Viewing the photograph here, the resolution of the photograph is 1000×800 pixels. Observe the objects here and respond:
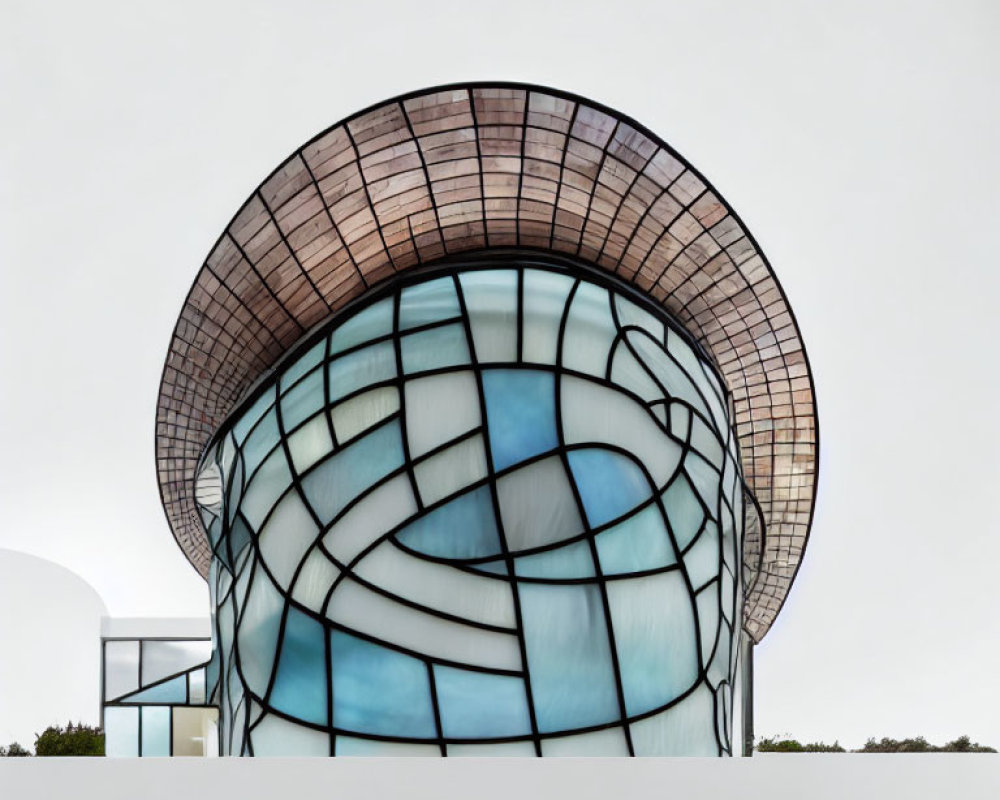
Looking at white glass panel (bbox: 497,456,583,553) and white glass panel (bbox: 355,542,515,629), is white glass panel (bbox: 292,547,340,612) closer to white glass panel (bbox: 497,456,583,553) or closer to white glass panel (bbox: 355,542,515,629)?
white glass panel (bbox: 355,542,515,629)

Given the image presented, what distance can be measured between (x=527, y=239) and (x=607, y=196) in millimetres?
1601

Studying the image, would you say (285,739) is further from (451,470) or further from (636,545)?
(636,545)

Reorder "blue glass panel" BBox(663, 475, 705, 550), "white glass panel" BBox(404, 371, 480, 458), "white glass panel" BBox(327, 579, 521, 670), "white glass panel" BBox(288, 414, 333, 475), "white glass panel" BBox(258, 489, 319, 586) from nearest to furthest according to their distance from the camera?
"white glass panel" BBox(327, 579, 521, 670) < "white glass panel" BBox(404, 371, 480, 458) < "white glass panel" BBox(258, 489, 319, 586) < "blue glass panel" BBox(663, 475, 705, 550) < "white glass panel" BBox(288, 414, 333, 475)

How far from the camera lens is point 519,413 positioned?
12.1 metres

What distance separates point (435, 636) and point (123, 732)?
317 inches

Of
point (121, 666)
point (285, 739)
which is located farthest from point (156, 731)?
point (121, 666)

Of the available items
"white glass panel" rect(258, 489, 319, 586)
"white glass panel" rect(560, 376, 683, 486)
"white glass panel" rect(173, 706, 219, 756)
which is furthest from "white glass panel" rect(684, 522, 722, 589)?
"white glass panel" rect(173, 706, 219, 756)

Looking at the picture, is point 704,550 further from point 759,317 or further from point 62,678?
point 62,678

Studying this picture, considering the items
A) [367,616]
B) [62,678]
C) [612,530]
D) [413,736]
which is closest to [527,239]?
[612,530]

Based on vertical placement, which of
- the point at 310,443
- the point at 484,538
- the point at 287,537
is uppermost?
the point at 310,443

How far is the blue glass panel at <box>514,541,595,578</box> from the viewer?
11.6 meters

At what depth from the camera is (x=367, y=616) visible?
11.5 m

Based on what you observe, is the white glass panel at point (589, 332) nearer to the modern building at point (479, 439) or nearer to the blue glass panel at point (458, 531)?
the modern building at point (479, 439)

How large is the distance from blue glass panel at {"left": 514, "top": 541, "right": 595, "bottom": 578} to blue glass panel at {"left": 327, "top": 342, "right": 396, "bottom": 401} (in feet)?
10.5
